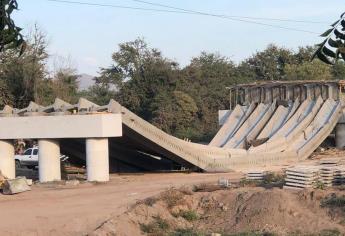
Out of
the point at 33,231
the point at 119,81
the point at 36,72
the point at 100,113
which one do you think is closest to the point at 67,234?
the point at 33,231

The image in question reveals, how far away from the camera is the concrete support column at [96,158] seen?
82.7ft

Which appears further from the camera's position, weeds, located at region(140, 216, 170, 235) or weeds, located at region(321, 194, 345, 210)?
weeds, located at region(140, 216, 170, 235)

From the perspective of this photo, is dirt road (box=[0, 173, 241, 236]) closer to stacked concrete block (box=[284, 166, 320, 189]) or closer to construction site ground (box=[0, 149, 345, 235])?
construction site ground (box=[0, 149, 345, 235])

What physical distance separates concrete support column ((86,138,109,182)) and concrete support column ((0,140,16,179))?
3.93m

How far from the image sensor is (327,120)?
3784 cm

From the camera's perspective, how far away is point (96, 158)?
25.2 meters

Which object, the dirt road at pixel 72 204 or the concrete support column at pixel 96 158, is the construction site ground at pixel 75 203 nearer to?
the dirt road at pixel 72 204

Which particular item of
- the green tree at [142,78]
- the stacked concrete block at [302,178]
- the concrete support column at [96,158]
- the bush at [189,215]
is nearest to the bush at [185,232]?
the bush at [189,215]

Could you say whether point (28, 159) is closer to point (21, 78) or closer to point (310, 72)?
point (21, 78)

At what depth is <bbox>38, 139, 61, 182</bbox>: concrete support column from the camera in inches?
1032

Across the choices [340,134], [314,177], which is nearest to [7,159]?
[314,177]

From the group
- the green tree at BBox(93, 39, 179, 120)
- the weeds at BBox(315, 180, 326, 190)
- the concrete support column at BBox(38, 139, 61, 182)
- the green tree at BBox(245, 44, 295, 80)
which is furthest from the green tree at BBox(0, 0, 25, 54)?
the green tree at BBox(245, 44, 295, 80)

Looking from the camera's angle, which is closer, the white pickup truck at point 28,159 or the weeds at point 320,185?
the weeds at point 320,185

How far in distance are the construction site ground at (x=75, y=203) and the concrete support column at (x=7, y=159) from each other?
269 cm
